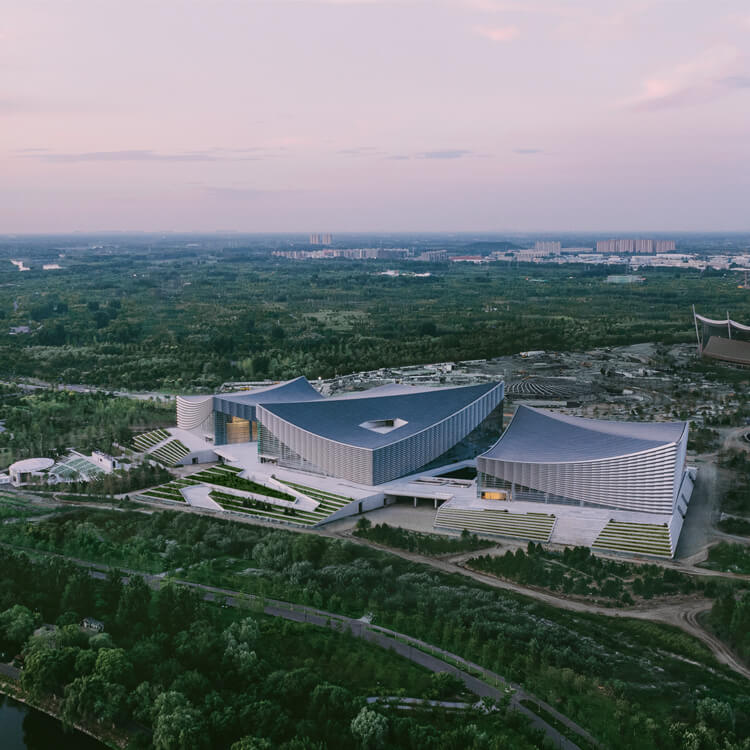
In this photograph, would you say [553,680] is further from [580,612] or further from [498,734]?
[580,612]

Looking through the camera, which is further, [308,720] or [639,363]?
[639,363]

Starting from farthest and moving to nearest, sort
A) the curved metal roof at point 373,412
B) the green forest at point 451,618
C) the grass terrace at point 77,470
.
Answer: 1. the grass terrace at point 77,470
2. the curved metal roof at point 373,412
3. the green forest at point 451,618

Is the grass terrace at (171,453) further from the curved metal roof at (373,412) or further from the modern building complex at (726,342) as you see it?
the modern building complex at (726,342)

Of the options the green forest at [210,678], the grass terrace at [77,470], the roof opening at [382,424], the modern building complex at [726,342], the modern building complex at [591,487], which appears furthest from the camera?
the modern building complex at [726,342]

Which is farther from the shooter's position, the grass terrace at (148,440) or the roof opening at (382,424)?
the grass terrace at (148,440)

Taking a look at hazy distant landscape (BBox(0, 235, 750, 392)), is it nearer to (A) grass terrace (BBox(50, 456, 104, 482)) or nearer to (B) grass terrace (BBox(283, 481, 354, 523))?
(A) grass terrace (BBox(50, 456, 104, 482))

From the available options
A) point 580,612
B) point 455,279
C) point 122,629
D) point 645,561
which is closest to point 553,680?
point 580,612

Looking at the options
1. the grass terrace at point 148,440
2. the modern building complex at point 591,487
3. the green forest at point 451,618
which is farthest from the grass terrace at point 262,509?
the grass terrace at point 148,440

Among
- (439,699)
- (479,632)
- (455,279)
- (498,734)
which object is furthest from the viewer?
(455,279)

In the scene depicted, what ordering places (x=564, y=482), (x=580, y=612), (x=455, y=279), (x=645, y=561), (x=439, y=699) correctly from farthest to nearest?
(x=455, y=279) < (x=564, y=482) < (x=645, y=561) < (x=580, y=612) < (x=439, y=699)
